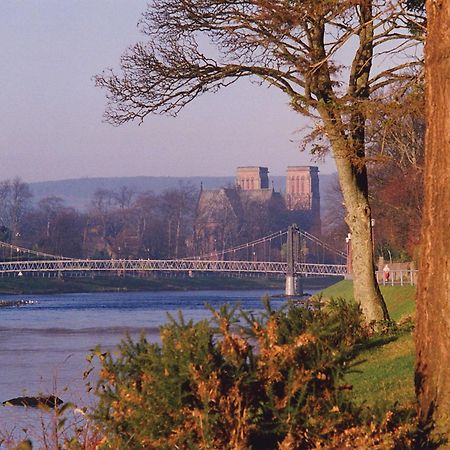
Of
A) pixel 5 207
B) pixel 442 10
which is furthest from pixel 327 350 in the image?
pixel 5 207

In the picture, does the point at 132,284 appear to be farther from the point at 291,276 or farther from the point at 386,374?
the point at 386,374

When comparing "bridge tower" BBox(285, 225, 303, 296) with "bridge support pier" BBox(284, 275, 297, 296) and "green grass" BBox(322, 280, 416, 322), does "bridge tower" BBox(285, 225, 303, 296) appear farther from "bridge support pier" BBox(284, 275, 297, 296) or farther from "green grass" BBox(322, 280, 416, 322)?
"green grass" BBox(322, 280, 416, 322)

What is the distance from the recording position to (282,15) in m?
21.5

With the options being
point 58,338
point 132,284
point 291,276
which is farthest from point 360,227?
point 132,284

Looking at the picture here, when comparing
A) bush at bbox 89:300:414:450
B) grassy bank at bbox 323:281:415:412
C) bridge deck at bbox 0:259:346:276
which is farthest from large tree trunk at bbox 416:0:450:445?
bridge deck at bbox 0:259:346:276

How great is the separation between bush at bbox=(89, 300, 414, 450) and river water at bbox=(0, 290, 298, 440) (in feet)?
11.8

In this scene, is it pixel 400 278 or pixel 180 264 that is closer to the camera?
pixel 400 278

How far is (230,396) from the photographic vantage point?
836 centimetres

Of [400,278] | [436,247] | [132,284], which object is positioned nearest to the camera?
[436,247]

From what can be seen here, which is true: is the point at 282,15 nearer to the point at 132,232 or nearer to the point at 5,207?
the point at 132,232

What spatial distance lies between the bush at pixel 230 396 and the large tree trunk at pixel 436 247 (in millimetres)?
1175

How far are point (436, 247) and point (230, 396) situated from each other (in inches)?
95.6

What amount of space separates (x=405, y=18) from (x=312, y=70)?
168 cm

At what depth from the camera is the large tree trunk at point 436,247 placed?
981 centimetres
